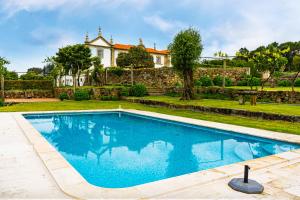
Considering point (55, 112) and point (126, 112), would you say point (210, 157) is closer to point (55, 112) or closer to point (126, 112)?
point (126, 112)

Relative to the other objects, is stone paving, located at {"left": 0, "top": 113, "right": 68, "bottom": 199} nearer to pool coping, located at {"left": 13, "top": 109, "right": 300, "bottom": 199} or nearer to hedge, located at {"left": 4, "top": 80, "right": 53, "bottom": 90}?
pool coping, located at {"left": 13, "top": 109, "right": 300, "bottom": 199}

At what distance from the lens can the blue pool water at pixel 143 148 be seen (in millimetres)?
5914

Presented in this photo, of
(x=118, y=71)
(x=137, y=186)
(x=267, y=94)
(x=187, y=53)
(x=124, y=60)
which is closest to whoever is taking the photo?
(x=137, y=186)

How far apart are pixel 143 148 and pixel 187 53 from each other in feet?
32.4

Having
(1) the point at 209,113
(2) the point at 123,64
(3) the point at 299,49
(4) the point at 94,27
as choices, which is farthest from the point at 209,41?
(3) the point at 299,49

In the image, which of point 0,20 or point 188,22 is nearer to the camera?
point 0,20

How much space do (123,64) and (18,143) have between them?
2924cm

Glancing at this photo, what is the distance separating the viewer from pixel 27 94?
25.9 m

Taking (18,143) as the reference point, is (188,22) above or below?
above

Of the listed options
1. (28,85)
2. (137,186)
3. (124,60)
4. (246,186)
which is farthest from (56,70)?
(246,186)

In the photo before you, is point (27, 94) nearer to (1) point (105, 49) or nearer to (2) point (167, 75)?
(2) point (167, 75)

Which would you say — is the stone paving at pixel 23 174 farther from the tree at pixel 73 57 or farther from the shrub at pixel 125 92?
the tree at pixel 73 57

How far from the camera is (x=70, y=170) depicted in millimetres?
5000

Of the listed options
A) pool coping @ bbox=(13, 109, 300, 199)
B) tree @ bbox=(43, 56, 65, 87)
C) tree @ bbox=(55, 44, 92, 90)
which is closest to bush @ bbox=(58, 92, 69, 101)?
A: tree @ bbox=(43, 56, 65, 87)
